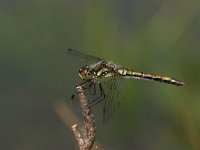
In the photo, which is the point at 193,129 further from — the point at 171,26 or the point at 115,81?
the point at 171,26

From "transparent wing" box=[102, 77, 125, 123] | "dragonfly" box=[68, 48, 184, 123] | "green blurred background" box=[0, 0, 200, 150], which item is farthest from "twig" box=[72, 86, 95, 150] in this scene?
"green blurred background" box=[0, 0, 200, 150]

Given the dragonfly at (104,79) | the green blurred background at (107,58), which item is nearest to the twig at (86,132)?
the dragonfly at (104,79)

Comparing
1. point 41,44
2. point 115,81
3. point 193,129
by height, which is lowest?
point 41,44

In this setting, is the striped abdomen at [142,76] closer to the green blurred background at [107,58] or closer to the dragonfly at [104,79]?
the dragonfly at [104,79]

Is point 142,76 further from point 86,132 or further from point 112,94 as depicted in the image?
Result: point 86,132

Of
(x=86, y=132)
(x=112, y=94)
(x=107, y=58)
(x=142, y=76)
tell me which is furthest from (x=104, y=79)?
(x=86, y=132)

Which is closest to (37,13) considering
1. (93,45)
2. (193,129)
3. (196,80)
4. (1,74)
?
(1,74)
